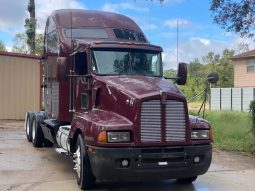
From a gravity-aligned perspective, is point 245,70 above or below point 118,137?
above

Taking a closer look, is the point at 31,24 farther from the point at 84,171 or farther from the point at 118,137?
the point at 118,137

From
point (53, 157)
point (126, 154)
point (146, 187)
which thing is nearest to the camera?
point (126, 154)

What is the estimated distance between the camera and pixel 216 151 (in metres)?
12.8

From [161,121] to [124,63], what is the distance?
1.78 m

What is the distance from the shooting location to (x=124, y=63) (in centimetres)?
879

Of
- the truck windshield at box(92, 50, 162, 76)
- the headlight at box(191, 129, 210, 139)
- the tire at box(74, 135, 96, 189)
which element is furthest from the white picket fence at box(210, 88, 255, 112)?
the tire at box(74, 135, 96, 189)

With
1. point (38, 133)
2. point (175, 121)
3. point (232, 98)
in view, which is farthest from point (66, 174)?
point (232, 98)

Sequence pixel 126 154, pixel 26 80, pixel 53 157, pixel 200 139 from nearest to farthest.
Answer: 1. pixel 126 154
2. pixel 200 139
3. pixel 53 157
4. pixel 26 80

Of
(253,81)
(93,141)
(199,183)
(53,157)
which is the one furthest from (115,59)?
(253,81)

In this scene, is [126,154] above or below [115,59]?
below

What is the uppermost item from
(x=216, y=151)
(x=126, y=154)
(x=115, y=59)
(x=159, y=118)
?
(x=115, y=59)

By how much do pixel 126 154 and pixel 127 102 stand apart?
88 cm

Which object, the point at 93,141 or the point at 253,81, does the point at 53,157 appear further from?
the point at 253,81

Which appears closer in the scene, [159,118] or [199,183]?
[159,118]
